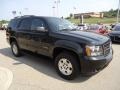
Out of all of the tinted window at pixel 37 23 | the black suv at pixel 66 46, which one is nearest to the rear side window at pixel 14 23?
the black suv at pixel 66 46

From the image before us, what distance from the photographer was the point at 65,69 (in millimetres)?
5543

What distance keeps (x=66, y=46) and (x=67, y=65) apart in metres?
0.60

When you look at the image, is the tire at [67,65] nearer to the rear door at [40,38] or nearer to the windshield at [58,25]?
the rear door at [40,38]

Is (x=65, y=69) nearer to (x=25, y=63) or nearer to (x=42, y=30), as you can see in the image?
(x=42, y=30)

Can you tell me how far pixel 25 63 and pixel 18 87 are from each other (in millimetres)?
2434

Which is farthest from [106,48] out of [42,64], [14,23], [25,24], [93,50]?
[14,23]

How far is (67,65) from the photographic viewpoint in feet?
17.9

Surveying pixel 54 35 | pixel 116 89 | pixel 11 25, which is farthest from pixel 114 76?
pixel 11 25

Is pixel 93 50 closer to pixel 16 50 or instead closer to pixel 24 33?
pixel 24 33

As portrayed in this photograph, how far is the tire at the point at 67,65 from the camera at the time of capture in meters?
5.21

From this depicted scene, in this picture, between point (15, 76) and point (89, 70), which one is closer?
point (89, 70)

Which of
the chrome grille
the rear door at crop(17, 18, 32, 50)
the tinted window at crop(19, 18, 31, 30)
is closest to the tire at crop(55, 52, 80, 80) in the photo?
the chrome grille

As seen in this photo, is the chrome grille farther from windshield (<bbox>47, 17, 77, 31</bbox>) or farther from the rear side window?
the rear side window

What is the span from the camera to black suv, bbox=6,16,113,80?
499 centimetres
